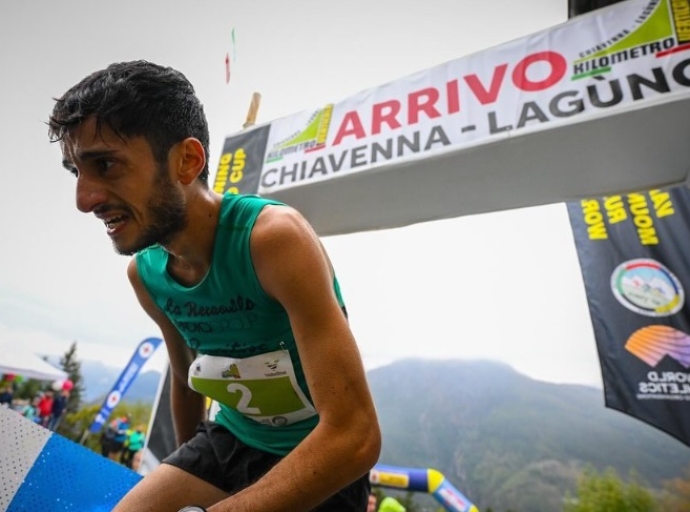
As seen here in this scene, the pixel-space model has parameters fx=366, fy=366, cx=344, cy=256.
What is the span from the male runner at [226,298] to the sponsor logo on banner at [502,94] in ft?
4.57

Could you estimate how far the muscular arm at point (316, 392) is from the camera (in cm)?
55

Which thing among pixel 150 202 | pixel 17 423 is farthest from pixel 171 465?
pixel 150 202

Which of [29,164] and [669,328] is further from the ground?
[29,164]

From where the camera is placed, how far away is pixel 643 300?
2041 mm

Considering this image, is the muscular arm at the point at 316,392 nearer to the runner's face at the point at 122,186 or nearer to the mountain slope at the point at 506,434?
the runner's face at the point at 122,186

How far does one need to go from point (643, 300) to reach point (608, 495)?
3.32 m

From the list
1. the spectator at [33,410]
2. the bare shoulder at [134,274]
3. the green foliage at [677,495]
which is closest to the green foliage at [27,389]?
the spectator at [33,410]

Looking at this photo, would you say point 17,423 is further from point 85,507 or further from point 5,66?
point 5,66

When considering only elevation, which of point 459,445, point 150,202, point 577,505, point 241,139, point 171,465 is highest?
point 241,139

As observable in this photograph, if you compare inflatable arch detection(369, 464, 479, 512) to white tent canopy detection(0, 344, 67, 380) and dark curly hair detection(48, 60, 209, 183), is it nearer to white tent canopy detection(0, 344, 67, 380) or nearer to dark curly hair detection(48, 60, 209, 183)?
dark curly hair detection(48, 60, 209, 183)

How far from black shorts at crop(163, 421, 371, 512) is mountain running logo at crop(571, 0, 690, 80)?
2016mm

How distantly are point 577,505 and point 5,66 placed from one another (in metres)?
7.66

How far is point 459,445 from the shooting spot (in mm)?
5770

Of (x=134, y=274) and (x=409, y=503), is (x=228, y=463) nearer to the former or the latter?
(x=134, y=274)
